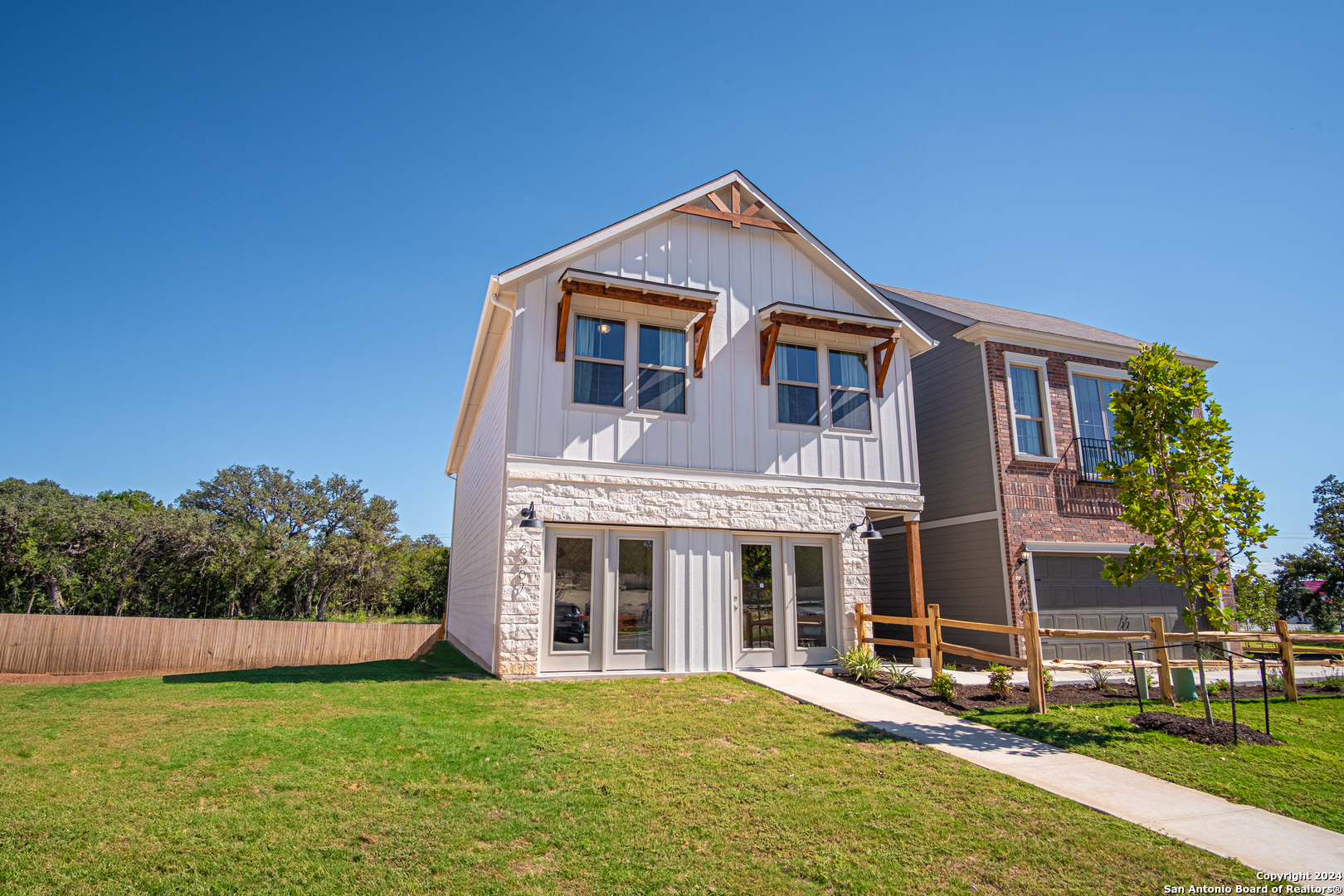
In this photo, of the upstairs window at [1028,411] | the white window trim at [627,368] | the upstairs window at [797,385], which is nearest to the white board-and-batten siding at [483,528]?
the white window trim at [627,368]

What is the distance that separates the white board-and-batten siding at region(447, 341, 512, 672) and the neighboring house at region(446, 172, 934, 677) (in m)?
0.13

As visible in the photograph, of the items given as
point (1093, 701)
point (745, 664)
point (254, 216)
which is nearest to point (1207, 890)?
point (1093, 701)

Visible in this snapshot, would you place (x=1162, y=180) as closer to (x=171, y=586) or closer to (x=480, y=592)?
(x=480, y=592)

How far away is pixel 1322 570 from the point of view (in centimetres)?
2400

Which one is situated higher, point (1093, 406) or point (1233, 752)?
point (1093, 406)

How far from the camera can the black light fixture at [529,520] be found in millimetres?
9516

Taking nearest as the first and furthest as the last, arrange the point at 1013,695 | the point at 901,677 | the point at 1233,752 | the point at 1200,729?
the point at 1233,752 → the point at 1200,729 → the point at 1013,695 → the point at 901,677

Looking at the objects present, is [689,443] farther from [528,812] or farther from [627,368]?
[528,812]

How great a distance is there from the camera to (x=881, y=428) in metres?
12.3

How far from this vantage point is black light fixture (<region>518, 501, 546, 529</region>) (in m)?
9.52

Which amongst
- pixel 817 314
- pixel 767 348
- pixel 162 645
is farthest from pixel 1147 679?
pixel 162 645

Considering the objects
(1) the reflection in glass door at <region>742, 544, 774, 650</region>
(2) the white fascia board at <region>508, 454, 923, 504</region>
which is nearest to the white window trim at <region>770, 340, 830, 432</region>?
(2) the white fascia board at <region>508, 454, 923, 504</region>

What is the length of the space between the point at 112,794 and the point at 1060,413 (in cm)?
1458

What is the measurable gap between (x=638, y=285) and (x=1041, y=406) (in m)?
8.36
